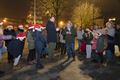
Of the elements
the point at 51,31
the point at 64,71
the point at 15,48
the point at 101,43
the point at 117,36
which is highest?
the point at 51,31

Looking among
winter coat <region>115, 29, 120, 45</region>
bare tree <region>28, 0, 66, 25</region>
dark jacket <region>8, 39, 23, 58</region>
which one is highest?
bare tree <region>28, 0, 66, 25</region>

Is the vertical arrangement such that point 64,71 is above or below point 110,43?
below

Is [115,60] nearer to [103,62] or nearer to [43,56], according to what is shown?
[103,62]

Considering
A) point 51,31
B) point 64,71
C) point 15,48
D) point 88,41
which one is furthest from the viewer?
point 88,41

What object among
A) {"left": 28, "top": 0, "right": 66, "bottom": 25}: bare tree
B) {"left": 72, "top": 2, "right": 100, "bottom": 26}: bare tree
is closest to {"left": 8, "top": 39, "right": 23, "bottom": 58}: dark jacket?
{"left": 28, "top": 0, "right": 66, "bottom": 25}: bare tree

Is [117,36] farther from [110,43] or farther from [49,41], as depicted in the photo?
[49,41]

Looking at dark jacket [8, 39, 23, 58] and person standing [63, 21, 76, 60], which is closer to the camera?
dark jacket [8, 39, 23, 58]

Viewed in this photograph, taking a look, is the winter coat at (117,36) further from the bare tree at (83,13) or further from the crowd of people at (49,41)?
the bare tree at (83,13)

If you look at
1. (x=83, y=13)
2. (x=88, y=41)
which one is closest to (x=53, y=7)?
(x=88, y=41)

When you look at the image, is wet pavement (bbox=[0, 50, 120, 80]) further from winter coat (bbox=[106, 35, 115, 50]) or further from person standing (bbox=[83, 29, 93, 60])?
person standing (bbox=[83, 29, 93, 60])

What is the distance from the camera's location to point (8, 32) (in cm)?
1617

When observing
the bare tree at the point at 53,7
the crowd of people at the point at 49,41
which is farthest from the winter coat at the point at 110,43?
the bare tree at the point at 53,7

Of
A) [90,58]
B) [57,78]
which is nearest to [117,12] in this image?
[90,58]

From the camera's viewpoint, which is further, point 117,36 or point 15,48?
point 117,36
